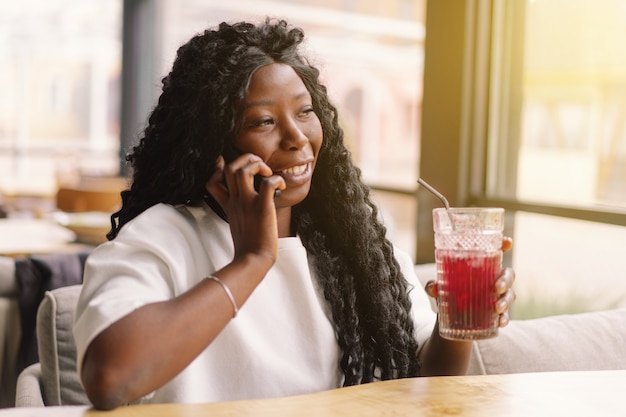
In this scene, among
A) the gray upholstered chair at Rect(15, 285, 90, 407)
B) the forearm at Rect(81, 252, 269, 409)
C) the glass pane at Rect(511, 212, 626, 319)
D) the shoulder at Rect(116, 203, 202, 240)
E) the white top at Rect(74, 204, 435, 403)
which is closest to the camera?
the forearm at Rect(81, 252, 269, 409)

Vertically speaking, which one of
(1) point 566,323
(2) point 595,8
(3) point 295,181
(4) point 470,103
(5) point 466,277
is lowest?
(1) point 566,323

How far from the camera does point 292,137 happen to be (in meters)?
1.47

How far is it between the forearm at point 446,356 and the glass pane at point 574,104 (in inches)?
63.3

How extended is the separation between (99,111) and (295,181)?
727 cm

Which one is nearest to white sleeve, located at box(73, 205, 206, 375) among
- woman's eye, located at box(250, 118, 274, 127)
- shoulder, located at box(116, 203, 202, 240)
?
shoulder, located at box(116, 203, 202, 240)

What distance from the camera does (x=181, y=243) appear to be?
4.59 feet

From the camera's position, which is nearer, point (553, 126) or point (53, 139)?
→ point (553, 126)

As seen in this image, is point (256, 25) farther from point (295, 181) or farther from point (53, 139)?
point (53, 139)

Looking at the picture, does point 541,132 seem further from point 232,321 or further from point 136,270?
point 136,270

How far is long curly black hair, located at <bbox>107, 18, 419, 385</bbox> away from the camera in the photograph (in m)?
1.50

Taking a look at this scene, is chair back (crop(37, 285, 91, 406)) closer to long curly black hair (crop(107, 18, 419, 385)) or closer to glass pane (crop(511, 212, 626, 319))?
long curly black hair (crop(107, 18, 419, 385))

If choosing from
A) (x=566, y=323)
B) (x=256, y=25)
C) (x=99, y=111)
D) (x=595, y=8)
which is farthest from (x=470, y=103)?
(x=99, y=111)

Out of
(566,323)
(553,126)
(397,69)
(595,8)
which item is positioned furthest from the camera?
(397,69)

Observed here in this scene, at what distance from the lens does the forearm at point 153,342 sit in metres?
1.11
